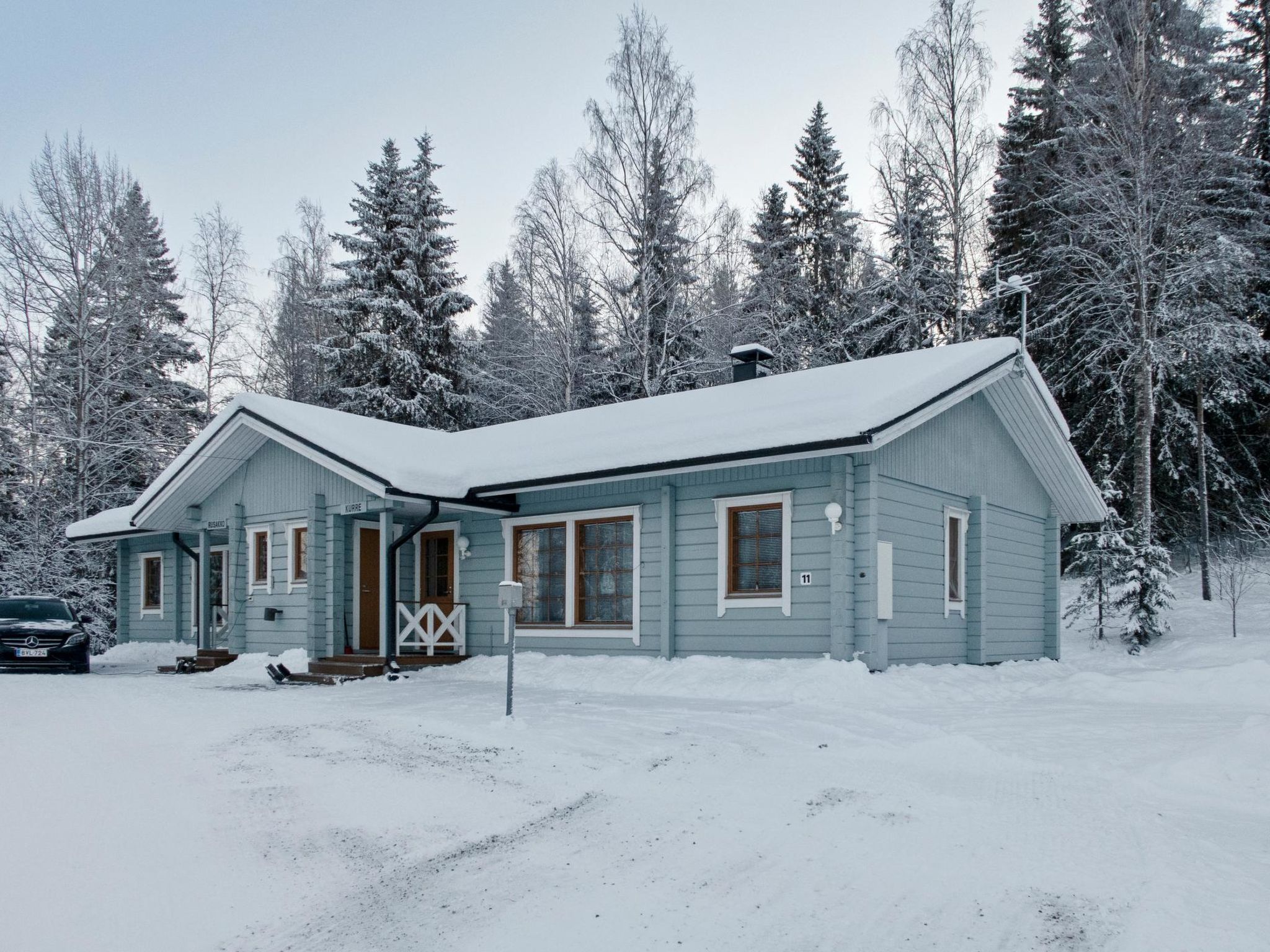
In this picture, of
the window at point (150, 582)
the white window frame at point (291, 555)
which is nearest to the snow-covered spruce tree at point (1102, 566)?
the white window frame at point (291, 555)

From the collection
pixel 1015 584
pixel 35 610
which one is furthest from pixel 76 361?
pixel 1015 584

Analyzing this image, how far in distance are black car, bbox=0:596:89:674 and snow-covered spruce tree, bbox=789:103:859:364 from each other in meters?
18.9

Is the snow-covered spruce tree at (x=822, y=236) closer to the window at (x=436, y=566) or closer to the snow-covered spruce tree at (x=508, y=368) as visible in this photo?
the snow-covered spruce tree at (x=508, y=368)

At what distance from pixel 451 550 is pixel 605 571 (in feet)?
11.1

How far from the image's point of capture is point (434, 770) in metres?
7.15

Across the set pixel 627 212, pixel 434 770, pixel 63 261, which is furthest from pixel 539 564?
pixel 63 261

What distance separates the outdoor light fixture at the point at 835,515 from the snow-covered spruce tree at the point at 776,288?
14383 mm

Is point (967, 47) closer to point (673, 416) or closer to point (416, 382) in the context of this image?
point (673, 416)

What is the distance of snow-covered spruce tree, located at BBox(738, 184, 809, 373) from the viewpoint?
26.1 m

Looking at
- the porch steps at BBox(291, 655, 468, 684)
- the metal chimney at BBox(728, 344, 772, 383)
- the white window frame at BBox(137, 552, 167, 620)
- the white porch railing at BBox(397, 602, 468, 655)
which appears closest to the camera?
the porch steps at BBox(291, 655, 468, 684)

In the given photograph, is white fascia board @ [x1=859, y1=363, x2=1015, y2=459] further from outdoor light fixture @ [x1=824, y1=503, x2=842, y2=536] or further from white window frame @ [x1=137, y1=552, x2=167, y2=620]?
white window frame @ [x1=137, y1=552, x2=167, y2=620]

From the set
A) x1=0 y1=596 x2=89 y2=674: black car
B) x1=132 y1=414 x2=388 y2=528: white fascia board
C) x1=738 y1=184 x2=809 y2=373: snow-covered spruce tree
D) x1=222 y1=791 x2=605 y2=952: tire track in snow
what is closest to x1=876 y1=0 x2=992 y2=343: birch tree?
x1=738 y1=184 x2=809 y2=373: snow-covered spruce tree

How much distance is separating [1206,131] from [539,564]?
1724 centimetres

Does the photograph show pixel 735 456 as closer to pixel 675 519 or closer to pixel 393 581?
pixel 675 519
